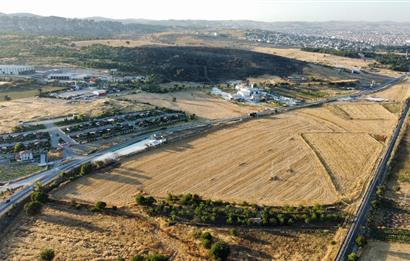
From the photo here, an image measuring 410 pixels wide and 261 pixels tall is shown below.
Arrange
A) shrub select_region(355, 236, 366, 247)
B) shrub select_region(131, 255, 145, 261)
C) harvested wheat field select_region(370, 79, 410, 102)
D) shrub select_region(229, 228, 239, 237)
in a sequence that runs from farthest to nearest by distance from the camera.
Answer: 1. harvested wheat field select_region(370, 79, 410, 102)
2. shrub select_region(229, 228, 239, 237)
3. shrub select_region(355, 236, 366, 247)
4. shrub select_region(131, 255, 145, 261)

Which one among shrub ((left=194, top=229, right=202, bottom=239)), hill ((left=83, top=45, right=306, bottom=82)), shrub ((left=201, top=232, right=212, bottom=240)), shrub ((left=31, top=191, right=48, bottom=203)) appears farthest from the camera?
hill ((left=83, top=45, right=306, bottom=82))

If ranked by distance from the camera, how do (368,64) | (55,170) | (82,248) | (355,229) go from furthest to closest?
(368,64) → (55,170) → (355,229) → (82,248)

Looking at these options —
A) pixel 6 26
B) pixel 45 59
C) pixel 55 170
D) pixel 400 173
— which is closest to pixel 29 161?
pixel 55 170

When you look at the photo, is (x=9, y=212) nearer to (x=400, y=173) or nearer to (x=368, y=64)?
(x=400, y=173)

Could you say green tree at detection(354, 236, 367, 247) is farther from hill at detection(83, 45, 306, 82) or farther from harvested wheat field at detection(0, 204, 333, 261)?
hill at detection(83, 45, 306, 82)

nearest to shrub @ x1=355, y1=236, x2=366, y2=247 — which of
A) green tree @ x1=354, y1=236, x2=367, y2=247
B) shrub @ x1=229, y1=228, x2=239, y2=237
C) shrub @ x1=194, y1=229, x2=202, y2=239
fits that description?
green tree @ x1=354, y1=236, x2=367, y2=247

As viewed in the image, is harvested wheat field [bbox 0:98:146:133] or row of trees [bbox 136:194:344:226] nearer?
row of trees [bbox 136:194:344:226]

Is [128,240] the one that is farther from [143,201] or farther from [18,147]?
[18,147]
